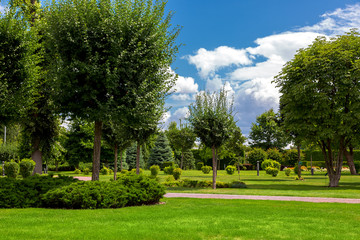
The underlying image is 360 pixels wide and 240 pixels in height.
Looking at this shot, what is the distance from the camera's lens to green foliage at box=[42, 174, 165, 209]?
10352mm

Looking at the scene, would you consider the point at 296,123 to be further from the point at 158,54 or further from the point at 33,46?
the point at 33,46

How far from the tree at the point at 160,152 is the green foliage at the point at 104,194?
41297mm

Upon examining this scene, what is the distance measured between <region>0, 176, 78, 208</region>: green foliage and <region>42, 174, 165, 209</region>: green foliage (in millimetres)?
501

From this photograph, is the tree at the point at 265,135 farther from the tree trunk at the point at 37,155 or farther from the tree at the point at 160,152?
the tree trunk at the point at 37,155

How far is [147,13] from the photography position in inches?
514

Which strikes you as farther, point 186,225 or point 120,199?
point 120,199

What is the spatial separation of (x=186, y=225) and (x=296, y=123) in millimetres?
19783

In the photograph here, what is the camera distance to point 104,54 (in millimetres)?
12766

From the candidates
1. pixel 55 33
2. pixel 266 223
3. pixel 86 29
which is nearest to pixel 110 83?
pixel 86 29

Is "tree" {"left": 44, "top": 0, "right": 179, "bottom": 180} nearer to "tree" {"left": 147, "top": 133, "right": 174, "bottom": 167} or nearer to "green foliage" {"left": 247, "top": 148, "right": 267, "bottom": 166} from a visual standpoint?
"tree" {"left": 147, "top": 133, "right": 174, "bottom": 167}

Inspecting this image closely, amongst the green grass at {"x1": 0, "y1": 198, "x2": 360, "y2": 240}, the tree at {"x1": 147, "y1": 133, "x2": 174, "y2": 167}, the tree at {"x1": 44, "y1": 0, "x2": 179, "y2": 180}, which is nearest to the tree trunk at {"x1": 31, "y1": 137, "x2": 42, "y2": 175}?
the tree at {"x1": 44, "y1": 0, "x2": 179, "y2": 180}

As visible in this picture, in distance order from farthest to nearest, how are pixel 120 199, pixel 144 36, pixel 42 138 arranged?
pixel 42 138 < pixel 144 36 < pixel 120 199

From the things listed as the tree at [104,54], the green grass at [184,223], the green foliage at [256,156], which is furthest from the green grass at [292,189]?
the green foliage at [256,156]

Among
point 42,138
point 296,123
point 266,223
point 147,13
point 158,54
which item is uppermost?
point 147,13
